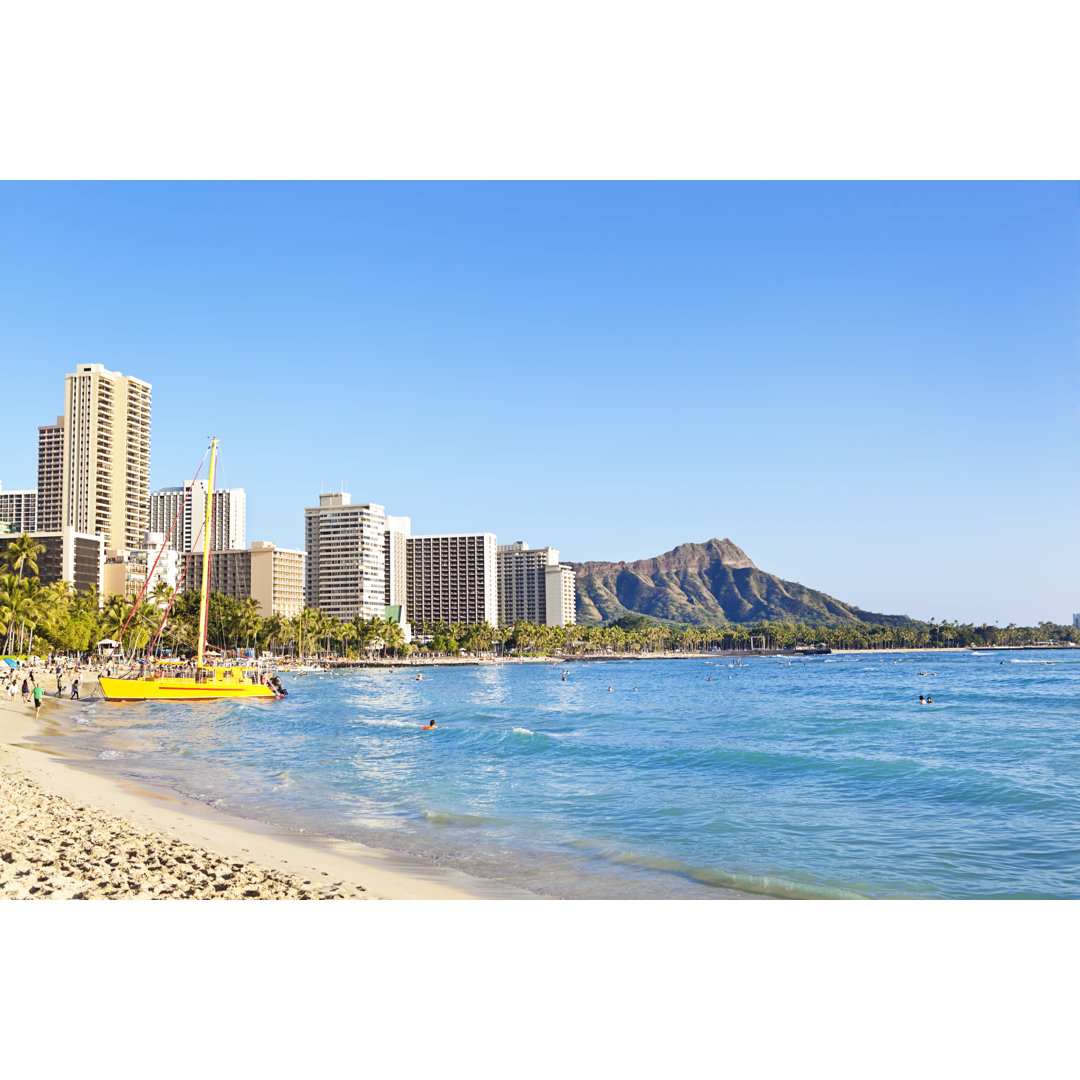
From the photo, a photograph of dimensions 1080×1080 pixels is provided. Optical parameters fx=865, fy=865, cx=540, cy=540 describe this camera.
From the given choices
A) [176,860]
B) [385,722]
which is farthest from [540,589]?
[176,860]

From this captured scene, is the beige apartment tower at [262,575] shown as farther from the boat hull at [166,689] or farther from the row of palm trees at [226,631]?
the boat hull at [166,689]

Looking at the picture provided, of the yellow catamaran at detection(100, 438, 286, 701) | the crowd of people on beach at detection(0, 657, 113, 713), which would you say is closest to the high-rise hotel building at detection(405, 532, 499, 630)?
the crowd of people on beach at detection(0, 657, 113, 713)

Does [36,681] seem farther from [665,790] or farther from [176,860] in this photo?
[176,860]

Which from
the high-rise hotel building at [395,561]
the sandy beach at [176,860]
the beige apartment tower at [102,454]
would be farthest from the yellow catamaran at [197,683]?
the high-rise hotel building at [395,561]

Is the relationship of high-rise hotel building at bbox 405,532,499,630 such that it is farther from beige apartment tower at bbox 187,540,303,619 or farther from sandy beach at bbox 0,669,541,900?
sandy beach at bbox 0,669,541,900

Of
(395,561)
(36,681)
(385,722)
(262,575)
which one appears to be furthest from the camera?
(395,561)

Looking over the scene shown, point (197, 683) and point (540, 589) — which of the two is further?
point (540, 589)
